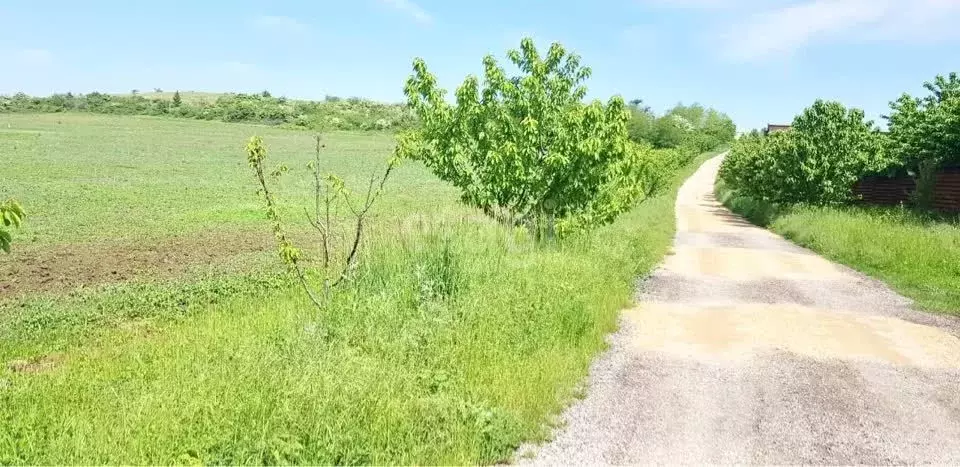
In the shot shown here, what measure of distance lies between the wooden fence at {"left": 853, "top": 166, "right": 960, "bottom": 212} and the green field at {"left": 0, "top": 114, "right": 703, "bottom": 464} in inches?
582

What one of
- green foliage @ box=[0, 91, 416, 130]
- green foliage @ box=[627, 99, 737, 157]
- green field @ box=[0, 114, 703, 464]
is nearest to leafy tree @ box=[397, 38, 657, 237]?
green field @ box=[0, 114, 703, 464]

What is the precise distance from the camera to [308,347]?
6.45 metres

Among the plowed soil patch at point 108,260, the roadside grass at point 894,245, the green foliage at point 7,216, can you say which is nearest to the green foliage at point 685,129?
the roadside grass at point 894,245

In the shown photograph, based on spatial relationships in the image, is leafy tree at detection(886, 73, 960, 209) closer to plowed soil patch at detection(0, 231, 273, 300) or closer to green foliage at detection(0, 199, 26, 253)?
plowed soil patch at detection(0, 231, 273, 300)

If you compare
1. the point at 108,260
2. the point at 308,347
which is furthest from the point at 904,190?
the point at 308,347

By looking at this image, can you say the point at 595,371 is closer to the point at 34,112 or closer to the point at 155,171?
the point at 155,171

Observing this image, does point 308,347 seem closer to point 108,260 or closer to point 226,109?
point 108,260

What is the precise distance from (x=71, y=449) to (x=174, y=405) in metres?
0.75

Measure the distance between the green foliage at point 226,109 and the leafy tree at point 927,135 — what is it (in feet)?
230

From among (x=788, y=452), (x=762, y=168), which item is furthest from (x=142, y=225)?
(x=762, y=168)

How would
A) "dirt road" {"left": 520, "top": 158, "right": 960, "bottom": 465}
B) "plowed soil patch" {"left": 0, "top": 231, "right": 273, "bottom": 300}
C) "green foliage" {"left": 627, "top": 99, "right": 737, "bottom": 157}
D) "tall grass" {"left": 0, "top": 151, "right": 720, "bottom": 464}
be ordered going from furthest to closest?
"green foliage" {"left": 627, "top": 99, "right": 737, "bottom": 157}
"plowed soil patch" {"left": 0, "top": 231, "right": 273, "bottom": 300}
"dirt road" {"left": 520, "top": 158, "right": 960, "bottom": 465}
"tall grass" {"left": 0, "top": 151, "right": 720, "bottom": 464}

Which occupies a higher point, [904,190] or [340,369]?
[904,190]

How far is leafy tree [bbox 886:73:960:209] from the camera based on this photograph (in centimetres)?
2355

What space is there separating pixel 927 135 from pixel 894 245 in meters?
11.0
